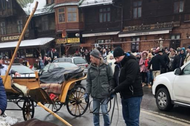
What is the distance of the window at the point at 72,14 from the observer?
24359mm

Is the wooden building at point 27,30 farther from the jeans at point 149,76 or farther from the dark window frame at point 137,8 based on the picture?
the jeans at point 149,76

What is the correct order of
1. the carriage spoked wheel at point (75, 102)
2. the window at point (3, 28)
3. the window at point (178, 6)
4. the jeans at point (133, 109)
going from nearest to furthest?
the jeans at point (133, 109) < the carriage spoked wheel at point (75, 102) < the window at point (178, 6) < the window at point (3, 28)

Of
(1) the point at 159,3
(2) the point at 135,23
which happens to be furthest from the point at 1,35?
(1) the point at 159,3

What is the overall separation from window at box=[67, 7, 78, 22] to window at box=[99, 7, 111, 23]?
12.3 feet

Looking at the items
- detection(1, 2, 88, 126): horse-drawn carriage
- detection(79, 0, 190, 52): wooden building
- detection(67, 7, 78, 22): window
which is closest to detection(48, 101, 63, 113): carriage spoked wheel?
detection(1, 2, 88, 126): horse-drawn carriage

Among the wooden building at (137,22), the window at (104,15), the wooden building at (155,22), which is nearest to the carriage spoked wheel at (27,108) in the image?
the wooden building at (137,22)

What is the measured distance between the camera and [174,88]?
16.1 feet

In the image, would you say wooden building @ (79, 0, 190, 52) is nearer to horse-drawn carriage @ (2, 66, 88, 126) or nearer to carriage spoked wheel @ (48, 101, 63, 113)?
carriage spoked wheel @ (48, 101, 63, 113)

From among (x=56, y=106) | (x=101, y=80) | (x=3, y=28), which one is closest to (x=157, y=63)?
(x=56, y=106)

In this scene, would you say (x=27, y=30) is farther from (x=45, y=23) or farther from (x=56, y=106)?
(x=56, y=106)

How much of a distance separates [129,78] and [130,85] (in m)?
0.17

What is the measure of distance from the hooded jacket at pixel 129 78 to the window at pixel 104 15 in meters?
20.4

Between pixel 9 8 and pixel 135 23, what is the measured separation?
73.4ft

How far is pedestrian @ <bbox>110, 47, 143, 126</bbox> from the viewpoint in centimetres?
305
